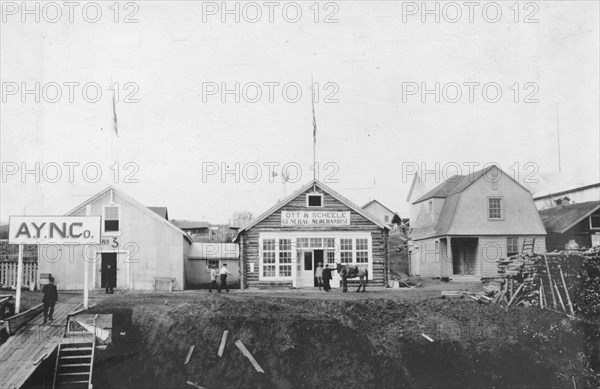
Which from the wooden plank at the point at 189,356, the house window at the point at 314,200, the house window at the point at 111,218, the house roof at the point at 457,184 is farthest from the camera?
the house roof at the point at 457,184

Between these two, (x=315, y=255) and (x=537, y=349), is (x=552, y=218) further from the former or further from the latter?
(x=537, y=349)

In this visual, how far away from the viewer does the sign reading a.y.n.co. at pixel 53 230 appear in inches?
840

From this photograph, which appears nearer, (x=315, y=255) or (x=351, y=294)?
(x=351, y=294)

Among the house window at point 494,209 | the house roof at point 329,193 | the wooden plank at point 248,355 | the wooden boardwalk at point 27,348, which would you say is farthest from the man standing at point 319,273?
the house window at point 494,209

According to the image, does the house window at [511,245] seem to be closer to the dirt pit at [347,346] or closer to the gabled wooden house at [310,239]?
the gabled wooden house at [310,239]

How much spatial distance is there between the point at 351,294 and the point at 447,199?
1614cm

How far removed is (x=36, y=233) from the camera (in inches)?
846

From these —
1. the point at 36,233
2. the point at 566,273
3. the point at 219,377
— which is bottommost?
the point at 219,377

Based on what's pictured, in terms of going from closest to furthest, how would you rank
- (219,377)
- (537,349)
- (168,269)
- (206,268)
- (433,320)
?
(219,377) → (537,349) → (433,320) → (168,269) → (206,268)

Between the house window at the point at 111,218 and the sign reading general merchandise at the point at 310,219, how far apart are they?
8607mm

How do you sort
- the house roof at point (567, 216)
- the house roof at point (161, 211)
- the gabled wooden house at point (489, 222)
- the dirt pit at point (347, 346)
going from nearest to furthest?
the dirt pit at point (347, 346) < the gabled wooden house at point (489, 222) < the house roof at point (567, 216) < the house roof at point (161, 211)

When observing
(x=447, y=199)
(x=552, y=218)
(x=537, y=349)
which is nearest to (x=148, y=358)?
(x=537, y=349)

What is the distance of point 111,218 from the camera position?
1264 inches

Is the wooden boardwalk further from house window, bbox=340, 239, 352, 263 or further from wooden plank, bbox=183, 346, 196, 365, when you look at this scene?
house window, bbox=340, 239, 352, 263
